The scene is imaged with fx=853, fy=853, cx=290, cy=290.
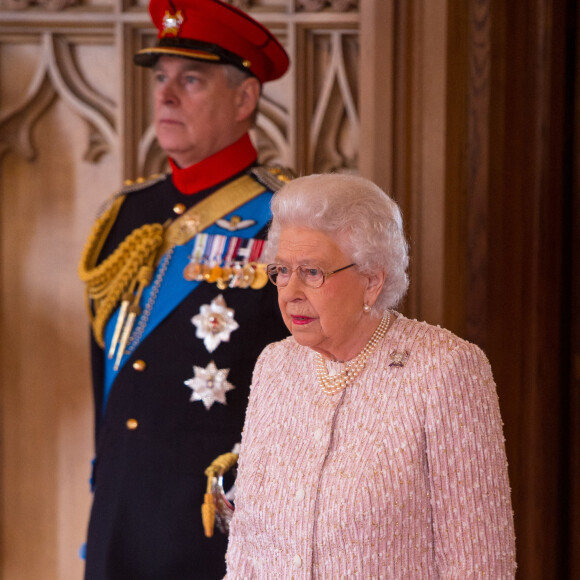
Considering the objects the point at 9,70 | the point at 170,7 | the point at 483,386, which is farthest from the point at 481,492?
the point at 9,70

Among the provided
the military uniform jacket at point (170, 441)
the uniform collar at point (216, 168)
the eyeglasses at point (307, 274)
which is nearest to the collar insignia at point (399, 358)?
the eyeglasses at point (307, 274)

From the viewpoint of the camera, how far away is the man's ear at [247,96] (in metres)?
1.75

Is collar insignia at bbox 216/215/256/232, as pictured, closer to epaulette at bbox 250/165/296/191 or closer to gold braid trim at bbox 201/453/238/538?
epaulette at bbox 250/165/296/191

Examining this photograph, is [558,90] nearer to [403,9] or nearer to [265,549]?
[403,9]

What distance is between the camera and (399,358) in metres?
1.18

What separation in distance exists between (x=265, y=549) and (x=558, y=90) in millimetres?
1137

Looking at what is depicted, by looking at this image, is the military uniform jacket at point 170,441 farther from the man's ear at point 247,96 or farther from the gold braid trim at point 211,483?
the man's ear at point 247,96

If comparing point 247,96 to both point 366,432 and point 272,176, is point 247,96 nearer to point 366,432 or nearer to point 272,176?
point 272,176

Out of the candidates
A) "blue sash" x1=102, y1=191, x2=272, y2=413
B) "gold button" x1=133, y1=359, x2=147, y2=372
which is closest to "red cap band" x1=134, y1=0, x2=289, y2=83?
"blue sash" x1=102, y1=191, x2=272, y2=413

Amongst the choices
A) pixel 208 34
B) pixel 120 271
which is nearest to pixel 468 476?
pixel 120 271

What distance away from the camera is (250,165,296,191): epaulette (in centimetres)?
171

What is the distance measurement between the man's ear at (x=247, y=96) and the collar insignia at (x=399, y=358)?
755 mm

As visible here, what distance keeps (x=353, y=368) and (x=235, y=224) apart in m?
0.59

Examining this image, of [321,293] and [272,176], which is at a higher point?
[272,176]
